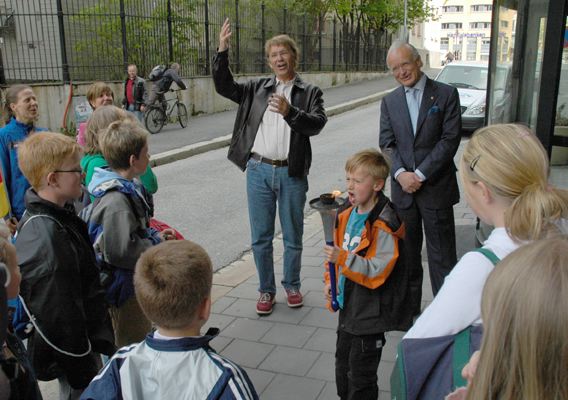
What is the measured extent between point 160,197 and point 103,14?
869 centimetres

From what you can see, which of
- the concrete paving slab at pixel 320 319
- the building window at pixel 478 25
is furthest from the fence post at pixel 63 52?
the building window at pixel 478 25

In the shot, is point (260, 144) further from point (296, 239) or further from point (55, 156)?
point (55, 156)

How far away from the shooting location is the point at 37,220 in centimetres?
244

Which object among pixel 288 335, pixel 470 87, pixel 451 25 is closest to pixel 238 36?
pixel 470 87

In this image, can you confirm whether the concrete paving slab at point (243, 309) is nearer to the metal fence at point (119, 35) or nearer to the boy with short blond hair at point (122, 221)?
the boy with short blond hair at point (122, 221)

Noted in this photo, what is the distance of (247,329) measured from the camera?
4.01m

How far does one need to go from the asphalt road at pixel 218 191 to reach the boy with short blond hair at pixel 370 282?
110 inches

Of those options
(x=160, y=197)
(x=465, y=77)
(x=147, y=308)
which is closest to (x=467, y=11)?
(x=465, y=77)

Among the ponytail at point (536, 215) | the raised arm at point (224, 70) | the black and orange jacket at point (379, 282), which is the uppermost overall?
the raised arm at point (224, 70)

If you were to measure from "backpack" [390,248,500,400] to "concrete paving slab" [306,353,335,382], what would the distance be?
1.78m

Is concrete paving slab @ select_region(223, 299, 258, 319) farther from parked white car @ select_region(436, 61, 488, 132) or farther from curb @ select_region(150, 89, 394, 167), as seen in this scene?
parked white car @ select_region(436, 61, 488, 132)

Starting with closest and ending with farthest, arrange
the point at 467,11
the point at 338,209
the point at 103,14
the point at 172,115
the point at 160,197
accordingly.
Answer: the point at 338,209
the point at 160,197
the point at 103,14
the point at 172,115
the point at 467,11

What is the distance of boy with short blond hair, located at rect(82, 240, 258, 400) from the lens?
1655mm

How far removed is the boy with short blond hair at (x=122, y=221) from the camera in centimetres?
275
